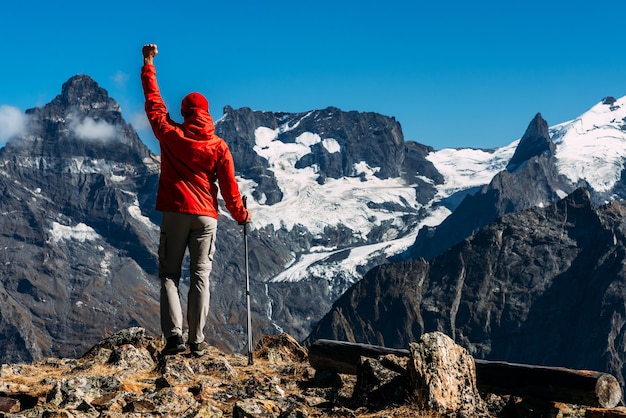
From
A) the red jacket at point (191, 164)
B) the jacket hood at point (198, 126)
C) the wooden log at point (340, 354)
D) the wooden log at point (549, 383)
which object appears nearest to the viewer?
the wooden log at point (549, 383)

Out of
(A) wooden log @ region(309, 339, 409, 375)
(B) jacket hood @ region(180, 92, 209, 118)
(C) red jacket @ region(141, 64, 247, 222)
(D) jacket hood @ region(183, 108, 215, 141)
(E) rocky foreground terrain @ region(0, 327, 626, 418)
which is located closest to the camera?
(E) rocky foreground terrain @ region(0, 327, 626, 418)

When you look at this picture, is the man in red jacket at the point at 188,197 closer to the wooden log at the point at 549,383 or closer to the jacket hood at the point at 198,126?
the jacket hood at the point at 198,126

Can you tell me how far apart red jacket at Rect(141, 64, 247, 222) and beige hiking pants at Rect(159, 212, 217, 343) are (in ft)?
0.73

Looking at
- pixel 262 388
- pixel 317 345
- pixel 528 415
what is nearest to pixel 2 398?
pixel 262 388

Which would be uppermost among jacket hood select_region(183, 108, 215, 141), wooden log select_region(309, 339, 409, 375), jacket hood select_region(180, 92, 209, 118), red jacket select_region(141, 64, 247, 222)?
jacket hood select_region(180, 92, 209, 118)

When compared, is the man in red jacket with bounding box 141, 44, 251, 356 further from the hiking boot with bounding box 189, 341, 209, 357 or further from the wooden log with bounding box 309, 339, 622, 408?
the wooden log with bounding box 309, 339, 622, 408

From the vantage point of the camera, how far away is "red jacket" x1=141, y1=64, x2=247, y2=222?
1662 centimetres

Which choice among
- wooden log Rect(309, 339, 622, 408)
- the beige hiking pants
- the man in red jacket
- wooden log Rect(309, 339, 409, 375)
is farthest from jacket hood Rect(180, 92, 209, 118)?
wooden log Rect(309, 339, 622, 408)

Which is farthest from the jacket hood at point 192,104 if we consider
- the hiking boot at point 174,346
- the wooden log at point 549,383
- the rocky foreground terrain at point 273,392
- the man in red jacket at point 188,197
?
the wooden log at point 549,383

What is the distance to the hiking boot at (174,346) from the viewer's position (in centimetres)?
1730

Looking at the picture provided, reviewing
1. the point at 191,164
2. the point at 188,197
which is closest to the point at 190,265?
the point at 188,197

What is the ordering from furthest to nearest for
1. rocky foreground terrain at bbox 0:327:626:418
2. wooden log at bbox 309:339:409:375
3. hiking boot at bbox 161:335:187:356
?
hiking boot at bbox 161:335:187:356, wooden log at bbox 309:339:409:375, rocky foreground terrain at bbox 0:327:626:418

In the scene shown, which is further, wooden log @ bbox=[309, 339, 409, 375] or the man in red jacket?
the man in red jacket

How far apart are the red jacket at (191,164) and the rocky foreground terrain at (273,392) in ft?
8.66
